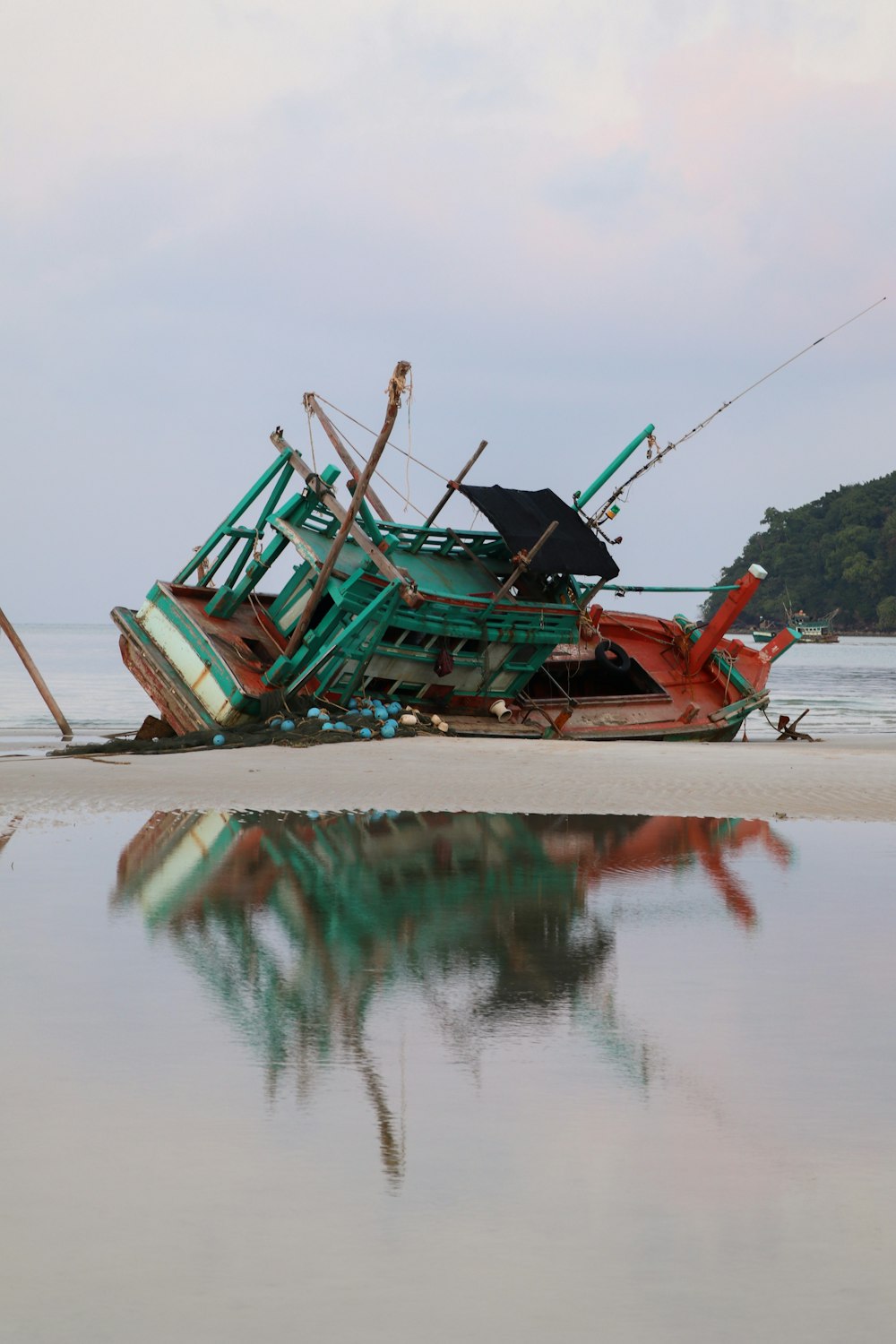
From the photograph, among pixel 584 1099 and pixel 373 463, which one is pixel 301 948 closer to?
pixel 584 1099

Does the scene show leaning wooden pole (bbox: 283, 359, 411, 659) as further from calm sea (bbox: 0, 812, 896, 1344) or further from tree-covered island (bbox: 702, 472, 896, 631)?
tree-covered island (bbox: 702, 472, 896, 631)

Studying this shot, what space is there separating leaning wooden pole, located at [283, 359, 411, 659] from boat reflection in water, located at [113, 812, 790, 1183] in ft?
22.2

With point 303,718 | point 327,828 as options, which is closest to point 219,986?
point 327,828

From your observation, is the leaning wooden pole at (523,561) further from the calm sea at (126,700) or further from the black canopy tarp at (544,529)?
the calm sea at (126,700)

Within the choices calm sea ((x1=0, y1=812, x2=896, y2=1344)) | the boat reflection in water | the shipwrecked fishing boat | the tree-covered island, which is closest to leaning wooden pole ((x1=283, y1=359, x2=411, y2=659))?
the shipwrecked fishing boat

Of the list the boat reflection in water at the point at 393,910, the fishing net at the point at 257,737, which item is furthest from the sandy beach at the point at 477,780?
the boat reflection in water at the point at 393,910

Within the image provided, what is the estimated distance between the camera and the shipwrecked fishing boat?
2038 centimetres

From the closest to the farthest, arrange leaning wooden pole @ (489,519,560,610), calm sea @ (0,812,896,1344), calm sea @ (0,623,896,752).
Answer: calm sea @ (0,812,896,1344) < leaning wooden pole @ (489,519,560,610) < calm sea @ (0,623,896,752)

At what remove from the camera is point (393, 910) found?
8.74m

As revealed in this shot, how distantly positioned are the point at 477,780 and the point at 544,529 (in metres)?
7.38

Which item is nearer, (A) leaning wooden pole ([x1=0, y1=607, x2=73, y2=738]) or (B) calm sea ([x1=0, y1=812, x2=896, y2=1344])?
(B) calm sea ([x1=0, y1=812, x2=896, y2=1344])

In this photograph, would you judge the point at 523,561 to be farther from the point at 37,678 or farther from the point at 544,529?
the point at 37,678

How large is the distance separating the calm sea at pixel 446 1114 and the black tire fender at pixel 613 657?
14.4m

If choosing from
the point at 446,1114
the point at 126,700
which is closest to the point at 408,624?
the point at 446,1114
